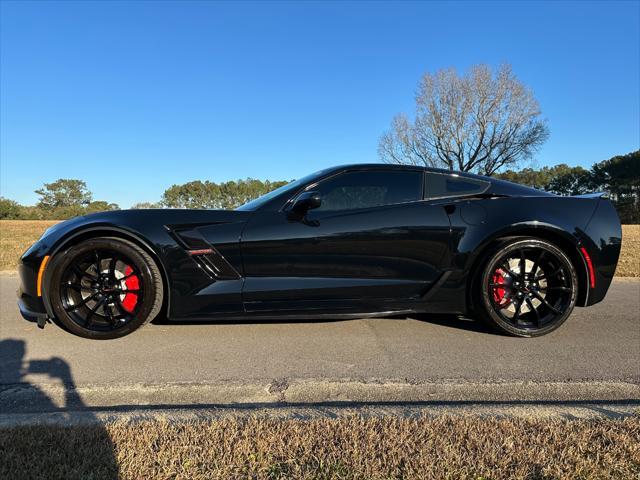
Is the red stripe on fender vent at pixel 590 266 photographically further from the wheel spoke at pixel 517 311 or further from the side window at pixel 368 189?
the side window at pixel 368 189

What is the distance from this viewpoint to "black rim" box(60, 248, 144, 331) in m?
3.11

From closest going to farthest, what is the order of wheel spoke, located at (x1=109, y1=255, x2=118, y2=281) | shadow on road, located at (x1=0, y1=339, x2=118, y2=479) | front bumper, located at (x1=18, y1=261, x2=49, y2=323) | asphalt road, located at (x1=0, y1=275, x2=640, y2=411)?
shadow on road, located at (x1=0, y1=339, x2=118, y2=479)
asphalt road, located at (x1=0, y1=275, x2=640, y2=411)
front bumper, located at (x1=18, y1=261, x2=49, y2=323)
wheel spoke, located at (x1=109, y1=255, x2=118, y2=281)

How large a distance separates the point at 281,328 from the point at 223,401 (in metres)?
1.36

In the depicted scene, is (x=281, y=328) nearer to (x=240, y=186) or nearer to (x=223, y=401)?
(x=223, y=401)

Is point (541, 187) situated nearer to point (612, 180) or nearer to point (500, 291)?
point (612, 180)

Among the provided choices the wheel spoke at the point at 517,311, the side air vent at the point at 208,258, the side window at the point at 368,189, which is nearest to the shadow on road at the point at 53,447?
the side air vent at the point at 208,258

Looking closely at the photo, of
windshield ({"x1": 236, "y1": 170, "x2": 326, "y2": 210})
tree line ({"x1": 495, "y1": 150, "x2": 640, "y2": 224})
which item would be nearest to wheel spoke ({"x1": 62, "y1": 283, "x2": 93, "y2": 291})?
windshield ({"x1": 236, "y1": 170, "x2": 326, "y2": 210})

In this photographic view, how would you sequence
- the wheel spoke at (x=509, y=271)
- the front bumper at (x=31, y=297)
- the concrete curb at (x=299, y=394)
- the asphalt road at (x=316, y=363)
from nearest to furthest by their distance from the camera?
the concrete curb at (x=299, y=394), the asphalt road at (x=316, y=363), the front bumper at (x=31, y=297), the wheel spoke at (x=509, y=271)

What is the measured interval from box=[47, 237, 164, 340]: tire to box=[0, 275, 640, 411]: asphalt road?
0.52 ft

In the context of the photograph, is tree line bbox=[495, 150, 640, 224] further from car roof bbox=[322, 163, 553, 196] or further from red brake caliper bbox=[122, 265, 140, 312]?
red brake caliper bbox=[122, 265, 140, 312]

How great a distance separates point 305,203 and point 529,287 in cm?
197

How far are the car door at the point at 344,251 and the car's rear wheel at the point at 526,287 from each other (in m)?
0.48

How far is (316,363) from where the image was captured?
9.28 feet

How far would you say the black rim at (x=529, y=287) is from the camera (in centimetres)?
341
